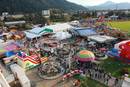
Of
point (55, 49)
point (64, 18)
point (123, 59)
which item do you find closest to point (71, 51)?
point (55, 49)

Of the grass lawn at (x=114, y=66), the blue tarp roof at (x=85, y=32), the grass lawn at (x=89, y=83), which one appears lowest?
the grass lawn at (x=89, y=83)

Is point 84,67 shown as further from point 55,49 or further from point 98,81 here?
point 55,49

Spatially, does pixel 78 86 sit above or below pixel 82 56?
below

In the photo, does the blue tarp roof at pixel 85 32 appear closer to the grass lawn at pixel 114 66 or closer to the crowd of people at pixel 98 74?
the grass lawn at pixel 114 66

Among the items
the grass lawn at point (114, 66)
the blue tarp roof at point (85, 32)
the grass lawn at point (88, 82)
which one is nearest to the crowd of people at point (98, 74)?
the grass lawn at point (88, 82)

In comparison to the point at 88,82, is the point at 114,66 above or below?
above

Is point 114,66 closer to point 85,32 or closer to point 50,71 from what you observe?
point 50,71

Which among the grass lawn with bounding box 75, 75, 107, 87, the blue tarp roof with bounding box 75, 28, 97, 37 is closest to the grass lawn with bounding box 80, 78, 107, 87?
the grass lawn with bounding box 75, 75, 107, 87

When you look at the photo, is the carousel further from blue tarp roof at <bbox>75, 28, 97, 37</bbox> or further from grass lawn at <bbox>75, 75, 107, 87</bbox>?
blue tarp roof at <bbox>75, 28, 97, 37</bbox>

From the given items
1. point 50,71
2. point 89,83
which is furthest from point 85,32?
point 89,83
